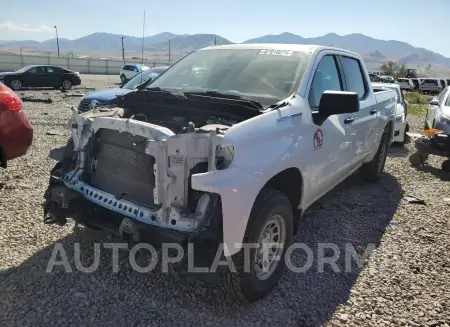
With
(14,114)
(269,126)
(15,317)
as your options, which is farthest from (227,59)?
(15,317)

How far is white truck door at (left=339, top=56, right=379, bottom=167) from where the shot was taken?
4.55 metres

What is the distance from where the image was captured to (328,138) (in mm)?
3666

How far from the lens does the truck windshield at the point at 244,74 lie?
3.48 m

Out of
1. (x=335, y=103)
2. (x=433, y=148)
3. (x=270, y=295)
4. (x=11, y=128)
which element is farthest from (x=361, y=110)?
(x=11, y=128)

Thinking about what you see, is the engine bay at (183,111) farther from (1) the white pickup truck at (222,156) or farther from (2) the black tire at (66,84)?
(2) the black tire at (66,84)

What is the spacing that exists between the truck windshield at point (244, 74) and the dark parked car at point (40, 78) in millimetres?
19808

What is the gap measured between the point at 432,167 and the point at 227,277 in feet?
21.9

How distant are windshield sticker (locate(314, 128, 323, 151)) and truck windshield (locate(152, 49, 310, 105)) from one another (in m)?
0.43

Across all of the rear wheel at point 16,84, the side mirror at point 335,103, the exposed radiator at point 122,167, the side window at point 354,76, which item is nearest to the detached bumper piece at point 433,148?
the side window at point 354,76

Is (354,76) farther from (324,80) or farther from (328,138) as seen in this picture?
(328,138)

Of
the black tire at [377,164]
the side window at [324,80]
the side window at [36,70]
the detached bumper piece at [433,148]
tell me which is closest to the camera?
the side window at [324,80]

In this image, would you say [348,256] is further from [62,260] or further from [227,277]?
[62,260]

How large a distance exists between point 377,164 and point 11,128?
512 cm

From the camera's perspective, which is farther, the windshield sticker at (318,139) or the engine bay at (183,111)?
the windshield sticker at (318,139)
